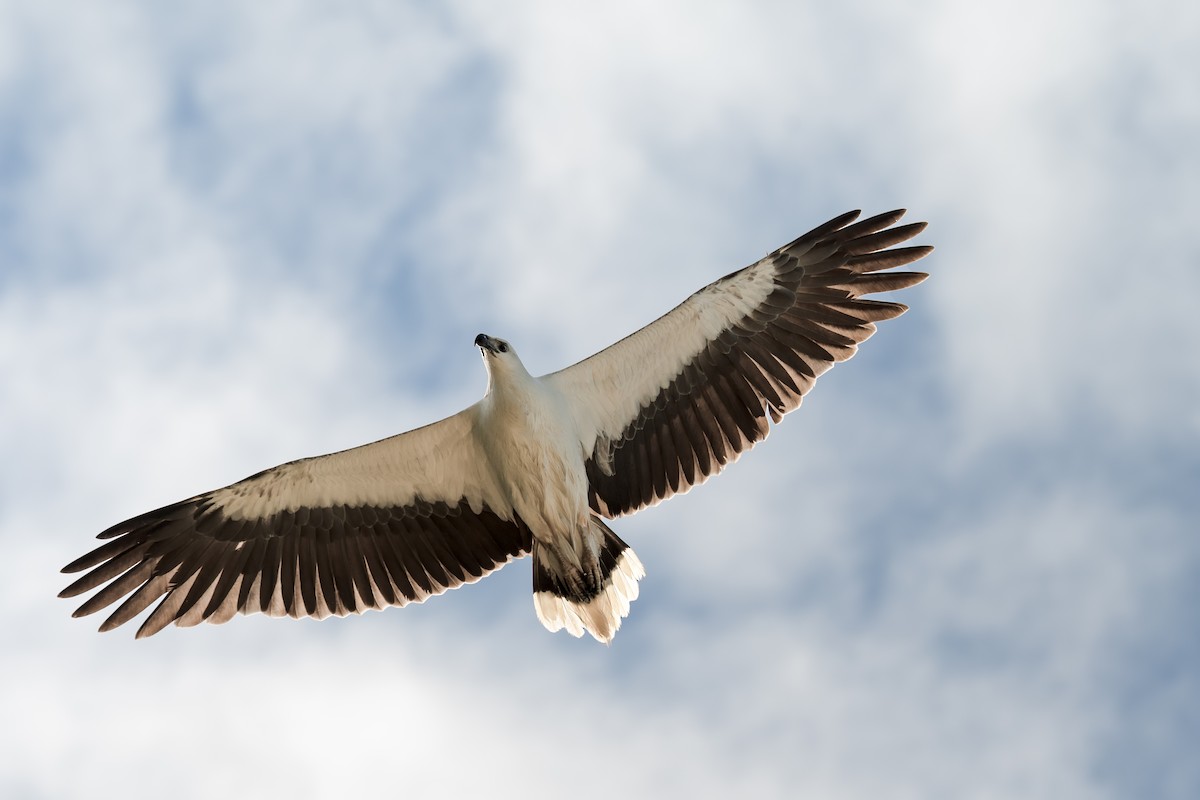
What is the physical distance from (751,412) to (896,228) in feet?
5.51

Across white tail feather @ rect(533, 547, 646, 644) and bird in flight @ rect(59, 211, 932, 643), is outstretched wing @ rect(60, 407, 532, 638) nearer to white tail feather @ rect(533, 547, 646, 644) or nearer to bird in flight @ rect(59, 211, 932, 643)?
bird in flight @ rect(59, 211, 932, 643)

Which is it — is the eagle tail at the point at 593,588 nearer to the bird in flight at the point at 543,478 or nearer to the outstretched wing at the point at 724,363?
the bird in flight at the point at 543,478

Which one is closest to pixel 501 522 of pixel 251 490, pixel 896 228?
pixel 251 490

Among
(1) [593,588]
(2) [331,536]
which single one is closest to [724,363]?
(1) [593,588]

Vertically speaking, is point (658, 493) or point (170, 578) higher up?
point (170, 578)

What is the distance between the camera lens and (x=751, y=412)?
9562 mm

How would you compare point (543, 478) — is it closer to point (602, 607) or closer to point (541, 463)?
point (541, 463)

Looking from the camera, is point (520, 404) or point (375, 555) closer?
point (520, 404)

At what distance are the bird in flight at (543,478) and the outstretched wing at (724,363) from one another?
1 cm

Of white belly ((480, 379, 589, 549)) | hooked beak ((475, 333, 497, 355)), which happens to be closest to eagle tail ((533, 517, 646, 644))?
white belly ((480, 379, 589, 549))

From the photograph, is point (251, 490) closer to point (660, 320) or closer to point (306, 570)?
point (306, 570)

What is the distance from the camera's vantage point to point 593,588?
369 inches

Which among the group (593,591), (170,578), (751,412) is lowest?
(593,591)

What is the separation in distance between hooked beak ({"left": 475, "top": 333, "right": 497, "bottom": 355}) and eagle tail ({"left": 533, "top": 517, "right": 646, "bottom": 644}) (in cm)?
143
